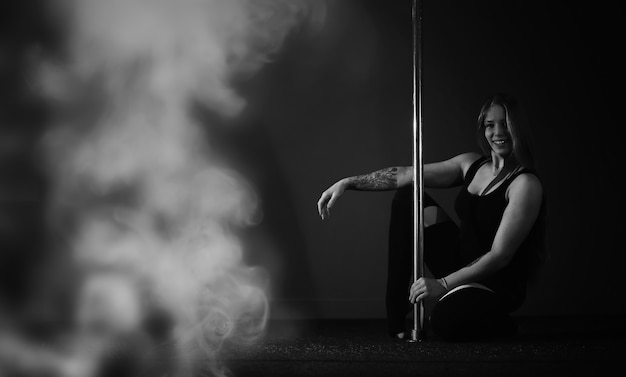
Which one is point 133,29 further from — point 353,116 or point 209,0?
point 353,116

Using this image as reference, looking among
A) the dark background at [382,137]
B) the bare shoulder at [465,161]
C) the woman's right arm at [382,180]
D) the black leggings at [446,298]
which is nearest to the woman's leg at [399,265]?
the black leggings at [446,298]

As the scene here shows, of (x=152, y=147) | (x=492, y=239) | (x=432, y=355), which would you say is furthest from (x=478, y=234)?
(x=152, y=147)

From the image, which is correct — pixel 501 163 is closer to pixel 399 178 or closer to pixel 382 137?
pixel 399 178

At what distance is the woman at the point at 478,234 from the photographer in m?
1.99

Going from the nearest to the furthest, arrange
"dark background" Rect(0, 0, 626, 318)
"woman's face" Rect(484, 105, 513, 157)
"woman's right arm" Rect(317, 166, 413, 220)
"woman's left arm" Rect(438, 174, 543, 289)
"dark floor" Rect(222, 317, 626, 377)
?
"dark floor" Rect(222, 317, 626, 377), "woman's left arm" Rect(438, 174, 543, 289), "woman's face" Rect(484, 105, 513, 157), "woman's right arm" Rect(317, 166, 413, 220), "dark background" Rect(0, 0, 626, 318)

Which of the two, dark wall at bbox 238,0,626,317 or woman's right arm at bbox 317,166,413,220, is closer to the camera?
woman's right arm at bbox 317,166,413,220

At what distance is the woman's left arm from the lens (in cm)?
198

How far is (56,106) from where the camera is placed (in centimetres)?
293

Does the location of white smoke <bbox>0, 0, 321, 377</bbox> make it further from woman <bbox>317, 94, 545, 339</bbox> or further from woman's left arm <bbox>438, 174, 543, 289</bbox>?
woman's left arm <bbox>438, 174, 543, 289</bbox>

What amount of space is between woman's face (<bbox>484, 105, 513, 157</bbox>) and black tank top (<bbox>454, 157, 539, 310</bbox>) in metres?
0.09

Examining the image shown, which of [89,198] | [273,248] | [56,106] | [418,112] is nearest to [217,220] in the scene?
[273,248]

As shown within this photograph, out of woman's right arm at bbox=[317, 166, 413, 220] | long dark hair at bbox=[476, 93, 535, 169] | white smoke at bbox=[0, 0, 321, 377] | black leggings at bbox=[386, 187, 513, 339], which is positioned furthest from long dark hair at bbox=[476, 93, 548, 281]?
white smoke at bbox=[0, 0, 321, 377]

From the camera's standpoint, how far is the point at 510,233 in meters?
1.98

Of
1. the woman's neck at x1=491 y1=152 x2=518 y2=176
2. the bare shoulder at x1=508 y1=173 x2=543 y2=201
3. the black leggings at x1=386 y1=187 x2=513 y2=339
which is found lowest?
the black leggings at x1=386 y1=187 x2=513 y2=339
